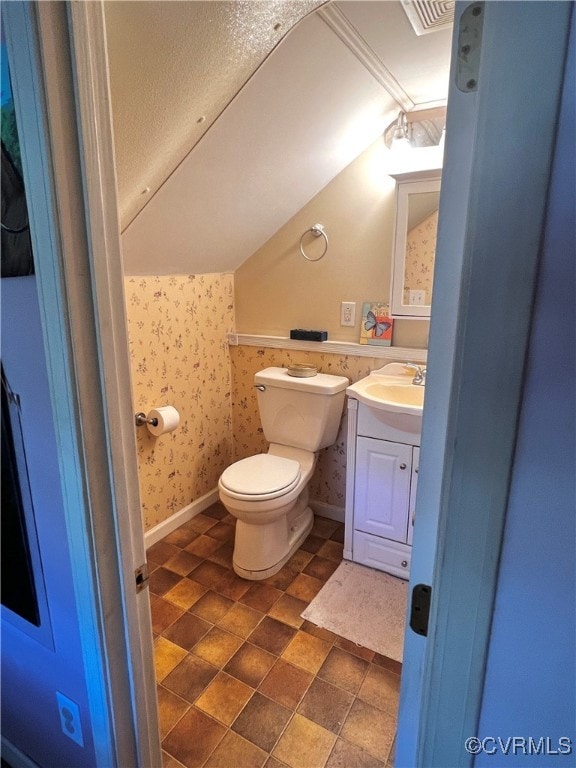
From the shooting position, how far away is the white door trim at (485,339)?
0.38 meters

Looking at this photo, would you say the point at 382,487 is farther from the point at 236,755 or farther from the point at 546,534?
the point at 546,534

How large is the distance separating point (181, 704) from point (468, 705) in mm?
1293

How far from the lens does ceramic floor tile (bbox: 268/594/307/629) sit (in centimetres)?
179

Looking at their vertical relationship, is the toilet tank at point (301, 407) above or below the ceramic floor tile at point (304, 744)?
above

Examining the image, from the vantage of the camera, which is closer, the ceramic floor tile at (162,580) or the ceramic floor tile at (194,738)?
the ceramic floor tile at (194,738)

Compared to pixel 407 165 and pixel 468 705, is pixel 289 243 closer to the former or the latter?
pixel 407 165

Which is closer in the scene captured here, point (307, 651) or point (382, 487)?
point (307, 651)

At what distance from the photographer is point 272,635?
5.66 feet

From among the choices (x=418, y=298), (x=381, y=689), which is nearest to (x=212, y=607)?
(x=381, y=689)

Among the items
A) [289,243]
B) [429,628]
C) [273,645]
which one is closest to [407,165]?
[289,243]

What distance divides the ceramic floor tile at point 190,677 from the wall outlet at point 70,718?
0.52 meters

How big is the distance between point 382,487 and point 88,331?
1.54 metres

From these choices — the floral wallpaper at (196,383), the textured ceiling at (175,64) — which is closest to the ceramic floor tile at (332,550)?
the floral wallpaper at (196,383)

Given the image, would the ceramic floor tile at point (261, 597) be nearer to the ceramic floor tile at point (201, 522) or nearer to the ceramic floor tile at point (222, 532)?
the ceramic floor tile at point (222, 532)
